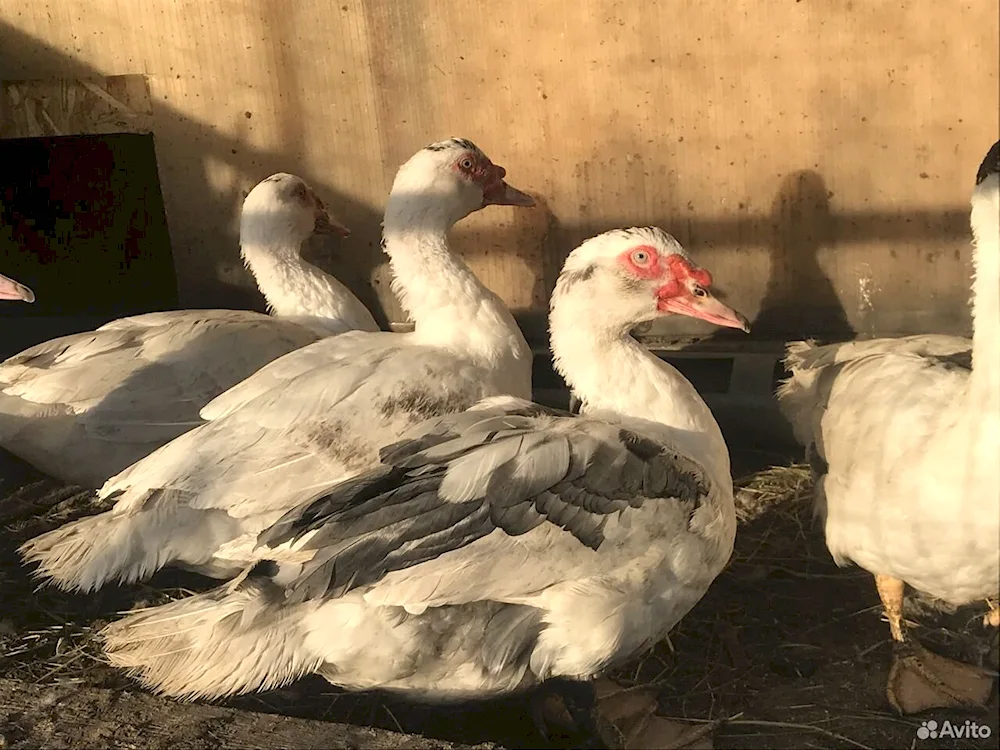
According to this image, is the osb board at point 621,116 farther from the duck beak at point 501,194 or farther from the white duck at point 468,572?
the white duck at point 468,572

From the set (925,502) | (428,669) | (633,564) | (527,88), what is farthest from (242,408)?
(925,502)

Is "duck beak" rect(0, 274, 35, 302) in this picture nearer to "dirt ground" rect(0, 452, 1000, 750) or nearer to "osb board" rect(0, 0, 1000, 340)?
"dirt ground" rect(0, 452, 1000, 750)

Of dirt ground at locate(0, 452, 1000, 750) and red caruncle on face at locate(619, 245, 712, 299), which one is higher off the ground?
red caruncle on face at locate(619, 245, 712, 299)

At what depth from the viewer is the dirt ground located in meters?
2.61

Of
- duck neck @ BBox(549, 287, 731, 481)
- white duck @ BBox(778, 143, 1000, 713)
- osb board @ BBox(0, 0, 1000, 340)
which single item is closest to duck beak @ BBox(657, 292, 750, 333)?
duck neck @ BBox(549, 287, 731, 481)

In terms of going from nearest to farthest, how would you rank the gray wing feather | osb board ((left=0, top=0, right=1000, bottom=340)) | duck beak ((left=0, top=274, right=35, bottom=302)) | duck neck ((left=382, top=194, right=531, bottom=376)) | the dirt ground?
the gray wing feather → the dirt ground → duck beak ((left=0, top=274, right=35, bottom=302)) → duck neck ((left=382, top=194, right=531, bottom=376)) → osb board ((left=0, top=0, right=1000, bottom=340))

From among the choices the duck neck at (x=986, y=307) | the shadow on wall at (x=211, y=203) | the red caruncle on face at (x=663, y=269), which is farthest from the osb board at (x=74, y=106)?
the duck neck at (x=986, y=307)

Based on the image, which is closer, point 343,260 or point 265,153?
point 265,153

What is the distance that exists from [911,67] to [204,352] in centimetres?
270

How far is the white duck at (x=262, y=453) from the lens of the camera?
2.79 m

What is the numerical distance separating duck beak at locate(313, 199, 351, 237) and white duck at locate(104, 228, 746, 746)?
5.64ft

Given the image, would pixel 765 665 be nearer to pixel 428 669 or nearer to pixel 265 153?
pixel 428 669

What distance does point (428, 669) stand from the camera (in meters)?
2.44

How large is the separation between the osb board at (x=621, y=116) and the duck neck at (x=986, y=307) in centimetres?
113
